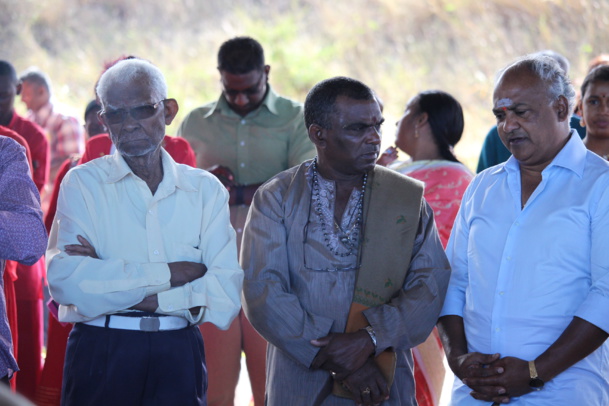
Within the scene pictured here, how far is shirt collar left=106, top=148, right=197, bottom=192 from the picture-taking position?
3308 millimetres

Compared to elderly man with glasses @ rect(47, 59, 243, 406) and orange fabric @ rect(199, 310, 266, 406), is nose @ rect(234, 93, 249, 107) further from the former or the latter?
elderly man with glasses @ rect(47, 59, 243, 406)

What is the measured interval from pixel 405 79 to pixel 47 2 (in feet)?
22.4

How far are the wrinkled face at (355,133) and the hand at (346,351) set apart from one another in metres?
0.70

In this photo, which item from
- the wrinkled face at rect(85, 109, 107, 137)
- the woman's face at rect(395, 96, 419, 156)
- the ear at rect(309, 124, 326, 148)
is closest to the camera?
the ear at rect(309, 124, 326, 148)

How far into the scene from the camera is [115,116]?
3334 millimetres

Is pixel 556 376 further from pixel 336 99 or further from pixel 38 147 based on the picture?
pixel 38 147

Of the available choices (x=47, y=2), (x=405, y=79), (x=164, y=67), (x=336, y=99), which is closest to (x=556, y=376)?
(x=336, y=99)

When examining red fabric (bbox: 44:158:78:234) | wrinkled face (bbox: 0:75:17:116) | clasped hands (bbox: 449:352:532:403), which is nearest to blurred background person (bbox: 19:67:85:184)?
wrinkled face (bbox: 0:75:17:116)

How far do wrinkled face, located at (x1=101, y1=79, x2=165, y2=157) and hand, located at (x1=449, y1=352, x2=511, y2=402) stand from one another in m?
1.51

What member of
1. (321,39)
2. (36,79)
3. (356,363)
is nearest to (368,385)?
(356,363)

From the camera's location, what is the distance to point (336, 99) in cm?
341

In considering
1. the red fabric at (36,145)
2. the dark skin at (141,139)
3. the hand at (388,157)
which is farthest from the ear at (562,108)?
the red fabric at (36,145)

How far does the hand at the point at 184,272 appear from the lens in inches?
125

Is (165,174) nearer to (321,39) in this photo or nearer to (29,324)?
(29,324)
